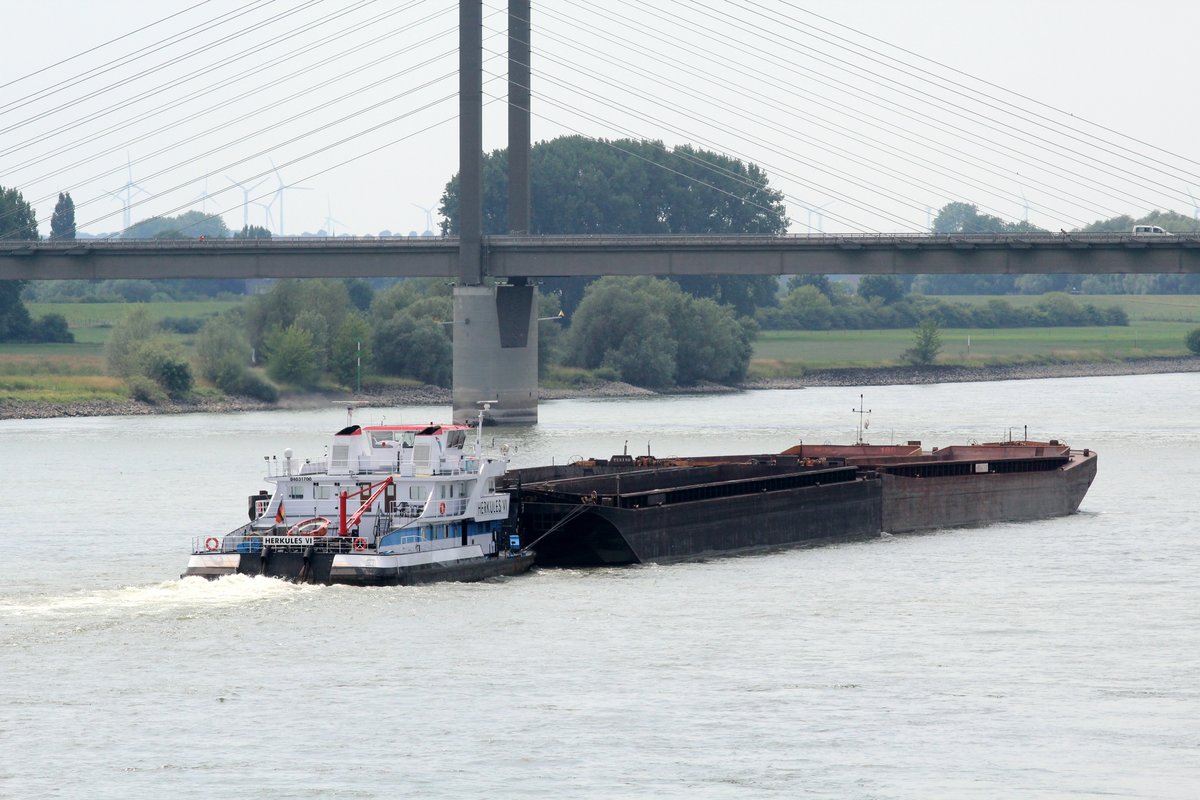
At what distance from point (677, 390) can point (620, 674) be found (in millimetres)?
109528

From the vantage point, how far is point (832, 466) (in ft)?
199

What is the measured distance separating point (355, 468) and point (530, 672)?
1157 cm

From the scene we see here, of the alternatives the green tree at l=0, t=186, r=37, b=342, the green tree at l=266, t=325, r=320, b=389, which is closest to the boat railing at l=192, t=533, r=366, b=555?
the green tree at l=266, t=325, r=320, b=389

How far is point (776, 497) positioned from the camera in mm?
54312

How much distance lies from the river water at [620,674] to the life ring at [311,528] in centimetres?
199

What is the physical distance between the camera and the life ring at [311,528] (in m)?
42.8

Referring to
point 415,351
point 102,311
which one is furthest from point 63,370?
point 102,311

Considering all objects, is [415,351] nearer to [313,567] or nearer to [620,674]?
[313,567]

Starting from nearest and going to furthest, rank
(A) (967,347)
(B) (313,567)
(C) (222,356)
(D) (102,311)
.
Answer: (B) (313,567)
(C) (222,356)
(D) (102,311)
(A) (967,347)

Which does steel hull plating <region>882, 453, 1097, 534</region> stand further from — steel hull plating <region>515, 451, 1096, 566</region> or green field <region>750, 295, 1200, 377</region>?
green field <region>750, 295, 1200, 377</region>

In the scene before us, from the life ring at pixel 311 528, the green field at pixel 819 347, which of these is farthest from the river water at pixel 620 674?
the green field at pixel 819 347

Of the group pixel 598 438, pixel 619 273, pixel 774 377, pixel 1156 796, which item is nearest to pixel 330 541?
pixel 1156 796

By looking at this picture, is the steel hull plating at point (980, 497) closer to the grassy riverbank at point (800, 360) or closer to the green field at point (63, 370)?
the grassy riverbank at point (800, 360)

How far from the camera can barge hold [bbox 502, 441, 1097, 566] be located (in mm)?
47812
